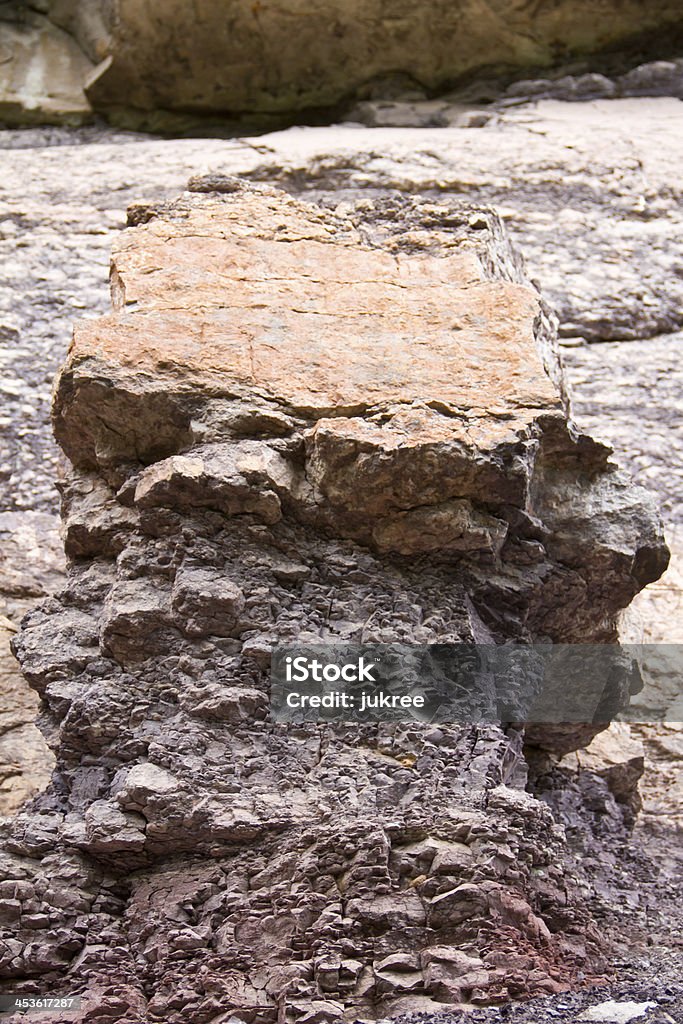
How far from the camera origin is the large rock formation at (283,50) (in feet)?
20.5

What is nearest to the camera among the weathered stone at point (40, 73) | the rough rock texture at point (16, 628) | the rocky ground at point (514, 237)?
the rough rock texture at point (16, 628)

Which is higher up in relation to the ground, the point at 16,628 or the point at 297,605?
the point at 297,605

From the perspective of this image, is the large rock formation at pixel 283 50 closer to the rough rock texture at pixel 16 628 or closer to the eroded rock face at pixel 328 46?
the eroded rock face at pixel 328 46

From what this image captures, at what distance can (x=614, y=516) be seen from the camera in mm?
2855

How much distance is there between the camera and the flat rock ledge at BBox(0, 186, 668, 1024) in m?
2.19

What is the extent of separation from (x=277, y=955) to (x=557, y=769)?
1.17 meters

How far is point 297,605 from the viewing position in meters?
2.58

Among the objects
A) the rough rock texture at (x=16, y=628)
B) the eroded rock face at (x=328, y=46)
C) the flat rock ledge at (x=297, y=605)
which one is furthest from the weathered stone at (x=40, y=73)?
the flat rock ledge at (x=297, y=605)

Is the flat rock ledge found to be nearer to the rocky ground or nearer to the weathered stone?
the rocky ground

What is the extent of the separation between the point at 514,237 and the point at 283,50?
2.05 metres

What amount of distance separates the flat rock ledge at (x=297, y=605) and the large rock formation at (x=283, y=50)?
11.2 ft

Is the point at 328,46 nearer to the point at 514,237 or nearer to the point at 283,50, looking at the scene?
the point at 283,50

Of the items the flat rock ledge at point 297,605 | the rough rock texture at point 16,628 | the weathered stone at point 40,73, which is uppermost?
the weathered stone at point 40,73

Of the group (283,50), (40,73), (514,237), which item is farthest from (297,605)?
(40,73)
